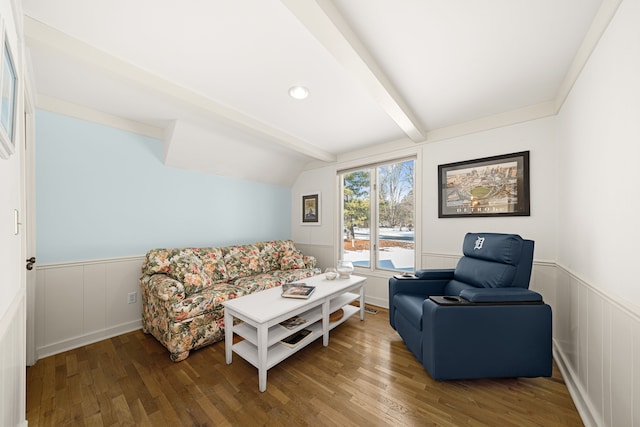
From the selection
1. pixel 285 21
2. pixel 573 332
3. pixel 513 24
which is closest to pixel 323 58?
pixel 285 21

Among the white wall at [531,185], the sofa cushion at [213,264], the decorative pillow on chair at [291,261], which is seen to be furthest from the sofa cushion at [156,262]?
the white wall at [531,185]

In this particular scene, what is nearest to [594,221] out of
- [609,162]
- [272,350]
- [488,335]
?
[609,162]

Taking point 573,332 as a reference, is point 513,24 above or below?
above

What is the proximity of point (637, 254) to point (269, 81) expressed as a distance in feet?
7.79

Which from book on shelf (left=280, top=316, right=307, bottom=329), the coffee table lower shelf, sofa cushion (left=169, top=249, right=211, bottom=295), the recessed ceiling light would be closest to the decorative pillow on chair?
sofa cushion (left=169, top=249, right=211, bottom=295)

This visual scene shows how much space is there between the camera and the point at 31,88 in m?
1.91

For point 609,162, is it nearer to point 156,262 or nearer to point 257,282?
point 257,282

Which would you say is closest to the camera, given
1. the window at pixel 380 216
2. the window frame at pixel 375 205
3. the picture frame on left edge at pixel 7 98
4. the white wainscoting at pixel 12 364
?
the picture frame on left edge at pixel 7 98

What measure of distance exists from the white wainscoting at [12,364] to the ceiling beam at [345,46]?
183 cm

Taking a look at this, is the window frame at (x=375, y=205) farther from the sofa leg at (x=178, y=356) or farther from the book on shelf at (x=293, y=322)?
the sofa leg at (x=178, y=356)

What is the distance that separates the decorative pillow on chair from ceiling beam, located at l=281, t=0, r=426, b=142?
2.47m

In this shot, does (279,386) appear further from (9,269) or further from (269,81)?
(269,81)

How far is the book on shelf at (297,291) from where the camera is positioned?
7.08 ft

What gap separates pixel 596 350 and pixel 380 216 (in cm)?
239
